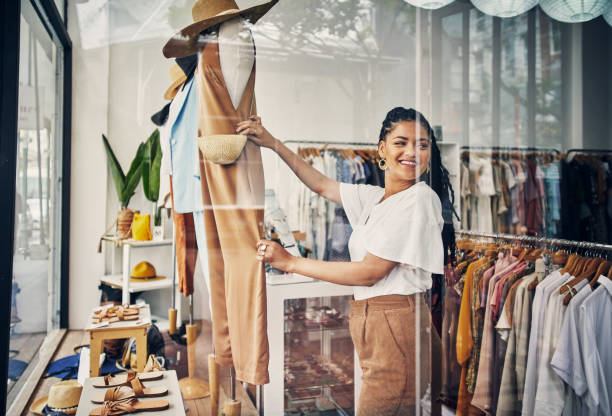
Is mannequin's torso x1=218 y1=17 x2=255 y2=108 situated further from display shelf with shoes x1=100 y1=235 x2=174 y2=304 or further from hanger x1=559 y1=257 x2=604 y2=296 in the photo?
hanger x1=559 y1=257 x2=604 y2=296

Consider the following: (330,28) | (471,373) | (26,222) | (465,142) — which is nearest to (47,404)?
(26,222)

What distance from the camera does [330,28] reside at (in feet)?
6.35

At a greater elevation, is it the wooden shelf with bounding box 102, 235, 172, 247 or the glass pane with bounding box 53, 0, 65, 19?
the glass pane with bounding box 53, 0, 65, 19

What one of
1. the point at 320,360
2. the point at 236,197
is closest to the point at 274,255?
the point at 236,197

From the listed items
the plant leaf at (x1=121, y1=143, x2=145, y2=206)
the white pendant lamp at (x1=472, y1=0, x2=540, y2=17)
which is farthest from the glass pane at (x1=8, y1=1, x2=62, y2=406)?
the white pendant lamp at (x1=472, y1=0, x2=540, y2=17)

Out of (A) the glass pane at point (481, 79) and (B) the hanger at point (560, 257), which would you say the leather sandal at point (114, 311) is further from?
(B) the hanger at point (560, 257)

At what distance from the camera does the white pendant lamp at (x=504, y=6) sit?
6.81 feet

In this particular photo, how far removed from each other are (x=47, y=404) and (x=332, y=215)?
161cm

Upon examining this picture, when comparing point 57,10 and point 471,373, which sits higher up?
point 57,10

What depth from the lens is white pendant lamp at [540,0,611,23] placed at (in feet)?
6.38

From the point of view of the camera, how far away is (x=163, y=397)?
1754 millimetres

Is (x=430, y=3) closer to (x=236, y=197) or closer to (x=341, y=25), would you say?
(x=341, y=25)

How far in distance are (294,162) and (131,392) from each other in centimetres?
109

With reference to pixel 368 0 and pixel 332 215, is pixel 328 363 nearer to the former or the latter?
pixel 332 215
